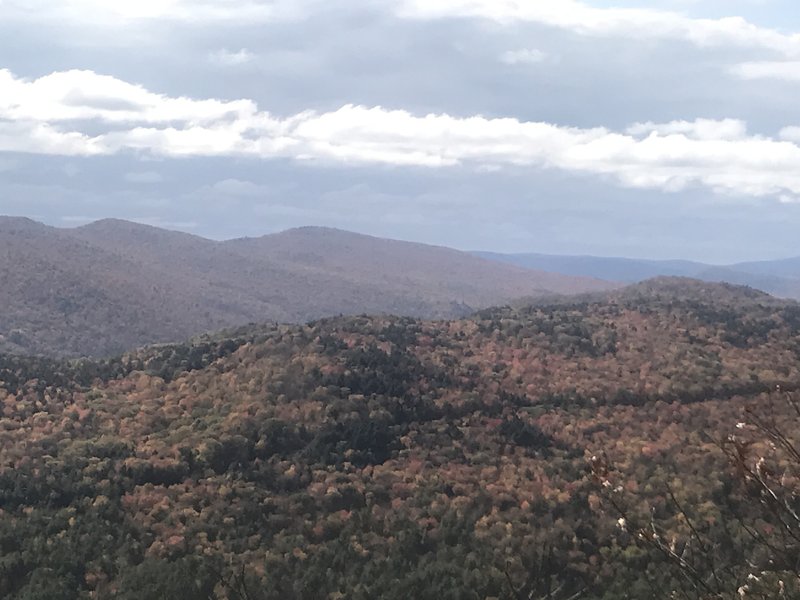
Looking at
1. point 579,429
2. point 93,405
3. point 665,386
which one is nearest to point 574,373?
point 665,386

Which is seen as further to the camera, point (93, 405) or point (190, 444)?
point (93, 405)

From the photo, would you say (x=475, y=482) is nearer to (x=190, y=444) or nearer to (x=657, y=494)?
(x=657, y=494)

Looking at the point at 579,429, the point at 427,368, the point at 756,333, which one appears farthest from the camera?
the point at 756,333

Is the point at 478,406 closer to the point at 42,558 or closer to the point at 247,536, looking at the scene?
the point at 247,536

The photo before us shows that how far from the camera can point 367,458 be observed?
88625mm

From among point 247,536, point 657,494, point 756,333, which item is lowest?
point 247,536

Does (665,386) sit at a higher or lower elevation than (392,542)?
higher

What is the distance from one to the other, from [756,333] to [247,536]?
102159 mm

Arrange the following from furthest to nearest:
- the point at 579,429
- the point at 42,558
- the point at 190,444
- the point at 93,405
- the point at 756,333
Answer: the point at 756,333
the point at 93,405
the point at 579,429
the point at 190,444
the point at 42,558

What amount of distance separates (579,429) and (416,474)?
22.6 meters

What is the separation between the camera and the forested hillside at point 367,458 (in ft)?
202

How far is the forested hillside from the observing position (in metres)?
61.7

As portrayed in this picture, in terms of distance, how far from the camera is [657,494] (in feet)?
236

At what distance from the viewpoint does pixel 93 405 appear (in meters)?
104
